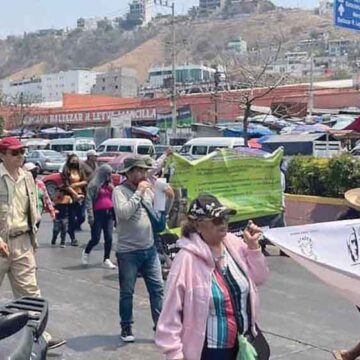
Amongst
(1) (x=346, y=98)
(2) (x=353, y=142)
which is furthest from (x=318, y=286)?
(1) (x=346, y=98)

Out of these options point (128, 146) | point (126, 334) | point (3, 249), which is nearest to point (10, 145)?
point (3, 249)

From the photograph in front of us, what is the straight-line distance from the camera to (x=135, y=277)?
6.50 meters

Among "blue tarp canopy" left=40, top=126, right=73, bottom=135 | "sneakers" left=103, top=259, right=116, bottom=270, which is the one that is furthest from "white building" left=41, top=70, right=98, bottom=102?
"sneakers" left=103, top=259, right=116, bottom=270

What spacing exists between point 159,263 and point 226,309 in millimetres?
3079

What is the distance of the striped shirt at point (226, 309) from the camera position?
3.70 m

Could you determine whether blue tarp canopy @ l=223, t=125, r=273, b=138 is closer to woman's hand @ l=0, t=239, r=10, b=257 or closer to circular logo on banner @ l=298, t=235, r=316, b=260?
woman's hand @ l=0, t=239, r=10, b=257

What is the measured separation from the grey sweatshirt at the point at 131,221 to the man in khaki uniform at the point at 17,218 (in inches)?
28.5

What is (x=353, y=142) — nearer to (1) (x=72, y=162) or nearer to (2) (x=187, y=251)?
(1) (x=72, y=162)

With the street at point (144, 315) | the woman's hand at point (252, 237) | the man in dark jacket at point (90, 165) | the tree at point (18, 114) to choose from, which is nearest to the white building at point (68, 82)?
the tree at point (18, 114)

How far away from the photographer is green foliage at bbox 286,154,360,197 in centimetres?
1444

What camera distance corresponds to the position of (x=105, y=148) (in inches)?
1533

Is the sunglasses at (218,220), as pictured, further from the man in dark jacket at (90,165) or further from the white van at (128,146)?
the white van at (128,146)

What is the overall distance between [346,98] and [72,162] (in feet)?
132

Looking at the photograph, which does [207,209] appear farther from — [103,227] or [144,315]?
[103,227]
